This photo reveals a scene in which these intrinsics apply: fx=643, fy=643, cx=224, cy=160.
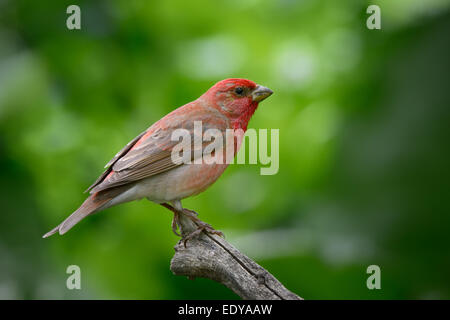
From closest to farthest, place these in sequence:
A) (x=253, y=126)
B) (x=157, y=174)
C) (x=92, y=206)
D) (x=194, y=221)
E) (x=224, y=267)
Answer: (x=224, y=267) → (x=92, y=206) → (x=157, y=174) → (x=194, y=221) → (x=253, y=126)

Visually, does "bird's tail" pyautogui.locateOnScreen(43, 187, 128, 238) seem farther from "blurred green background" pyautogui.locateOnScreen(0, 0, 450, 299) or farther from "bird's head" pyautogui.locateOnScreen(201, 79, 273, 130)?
"blurred green background" pyautogui.locateOnScreen(0, 0, 450, 299)

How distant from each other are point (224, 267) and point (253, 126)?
2.32 m

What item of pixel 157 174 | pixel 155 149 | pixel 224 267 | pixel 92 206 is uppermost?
pixel 155 149

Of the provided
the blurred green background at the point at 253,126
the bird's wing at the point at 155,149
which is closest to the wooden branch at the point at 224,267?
the bird's wing at the point at 155,149

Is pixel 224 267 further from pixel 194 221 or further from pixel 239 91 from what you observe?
pixel 239 91

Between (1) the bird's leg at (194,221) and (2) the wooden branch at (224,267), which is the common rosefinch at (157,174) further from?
(2) the wooden branch at (224,267)

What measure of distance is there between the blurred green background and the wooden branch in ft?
2.73

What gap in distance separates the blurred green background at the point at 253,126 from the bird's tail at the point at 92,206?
1354mm

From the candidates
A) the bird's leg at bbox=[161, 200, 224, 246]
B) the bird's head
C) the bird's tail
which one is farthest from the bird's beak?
the bird's tail

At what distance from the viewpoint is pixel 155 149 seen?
4445 millimetres

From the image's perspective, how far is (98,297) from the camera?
5.42 m

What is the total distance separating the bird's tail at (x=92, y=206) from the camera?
414 centimetres

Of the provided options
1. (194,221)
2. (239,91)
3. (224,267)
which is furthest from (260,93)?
(224,267)

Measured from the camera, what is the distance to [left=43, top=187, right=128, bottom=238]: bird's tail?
4145 millimetres
